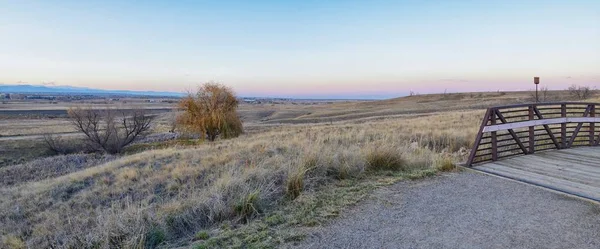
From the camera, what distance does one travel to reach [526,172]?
7.55m

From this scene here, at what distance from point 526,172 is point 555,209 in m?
2.41

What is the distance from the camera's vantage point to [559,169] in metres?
Result: 7.77

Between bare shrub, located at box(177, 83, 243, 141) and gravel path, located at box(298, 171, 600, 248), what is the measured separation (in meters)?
27.7

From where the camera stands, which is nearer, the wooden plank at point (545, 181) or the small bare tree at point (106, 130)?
the wooden plank at point (545, 181)

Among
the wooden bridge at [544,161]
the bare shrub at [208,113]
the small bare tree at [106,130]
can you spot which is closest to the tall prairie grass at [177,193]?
the wooden bridge at [544,161]

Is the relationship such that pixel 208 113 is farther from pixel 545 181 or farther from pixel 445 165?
pixel 545 181

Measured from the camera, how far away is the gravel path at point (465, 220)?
13.9 ft

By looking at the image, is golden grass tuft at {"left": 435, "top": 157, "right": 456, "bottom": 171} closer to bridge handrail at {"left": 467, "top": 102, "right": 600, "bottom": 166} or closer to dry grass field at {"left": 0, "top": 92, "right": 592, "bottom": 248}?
dry grass field at {"left": 0, "top": 92, "right": 592, "bottom": 248}

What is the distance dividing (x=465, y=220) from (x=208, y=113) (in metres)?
29.8

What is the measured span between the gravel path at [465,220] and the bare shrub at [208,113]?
27.7m

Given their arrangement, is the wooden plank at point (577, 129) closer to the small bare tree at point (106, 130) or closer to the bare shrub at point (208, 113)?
the bare shrub at point (208, 113)

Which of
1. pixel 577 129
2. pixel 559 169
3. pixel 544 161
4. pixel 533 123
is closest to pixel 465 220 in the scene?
pixel 559 169

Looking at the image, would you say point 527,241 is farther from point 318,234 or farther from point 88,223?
point 88,223

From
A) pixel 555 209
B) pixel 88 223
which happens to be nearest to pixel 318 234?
pixel 555 209
